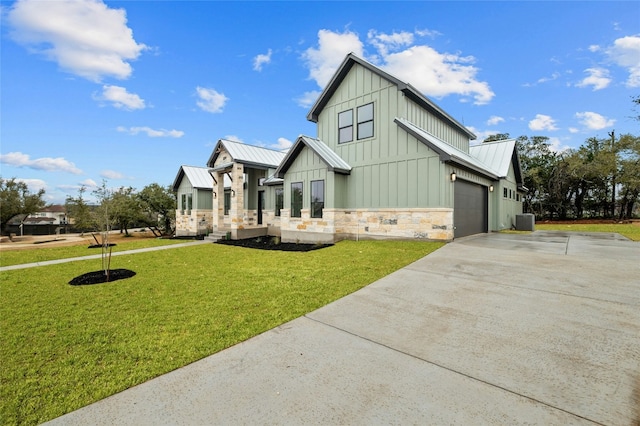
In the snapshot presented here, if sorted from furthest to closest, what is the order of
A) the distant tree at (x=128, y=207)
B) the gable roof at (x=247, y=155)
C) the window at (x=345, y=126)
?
the distant tree at (x=128, y=207) → the gable roof at (x=247, y=155) → the window at (x=345, y=126)

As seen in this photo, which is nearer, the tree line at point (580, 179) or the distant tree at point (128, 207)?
the distant tree at point (128, 207)

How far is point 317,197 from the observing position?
13.2 metres

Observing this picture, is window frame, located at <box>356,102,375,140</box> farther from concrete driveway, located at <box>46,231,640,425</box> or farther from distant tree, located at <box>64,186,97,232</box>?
distant tree, located at <box>64,186,97,232</box>

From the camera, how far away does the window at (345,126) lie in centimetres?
1345

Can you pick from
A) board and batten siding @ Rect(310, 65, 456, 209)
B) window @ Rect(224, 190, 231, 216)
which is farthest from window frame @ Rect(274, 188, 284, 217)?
window @ Rect(224, 190, 231, 216)

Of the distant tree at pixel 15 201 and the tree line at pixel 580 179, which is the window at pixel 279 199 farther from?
the distant tree at pixel 15 201

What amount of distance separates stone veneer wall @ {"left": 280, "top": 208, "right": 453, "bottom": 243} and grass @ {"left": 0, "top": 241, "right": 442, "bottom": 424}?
3.19 metres

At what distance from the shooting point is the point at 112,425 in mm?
2018

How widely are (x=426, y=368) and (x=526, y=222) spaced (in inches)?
730

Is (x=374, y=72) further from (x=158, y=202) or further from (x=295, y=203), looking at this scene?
(x=158, y=202)

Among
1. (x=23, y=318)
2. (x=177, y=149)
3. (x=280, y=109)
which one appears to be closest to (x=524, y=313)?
(x=23, y=318)

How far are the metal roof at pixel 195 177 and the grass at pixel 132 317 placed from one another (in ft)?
47.6

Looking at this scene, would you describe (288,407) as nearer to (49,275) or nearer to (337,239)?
(49,275)

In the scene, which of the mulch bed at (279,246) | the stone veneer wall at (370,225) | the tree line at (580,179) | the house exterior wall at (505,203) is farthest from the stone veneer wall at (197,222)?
the tree line at (580,179)
